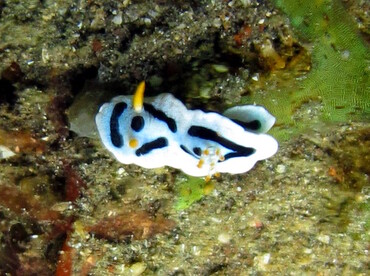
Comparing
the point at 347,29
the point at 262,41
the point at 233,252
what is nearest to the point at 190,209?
the point at 233,252

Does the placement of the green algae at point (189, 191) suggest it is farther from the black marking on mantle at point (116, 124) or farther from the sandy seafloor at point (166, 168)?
the black marking on mantle at point (116, 124)

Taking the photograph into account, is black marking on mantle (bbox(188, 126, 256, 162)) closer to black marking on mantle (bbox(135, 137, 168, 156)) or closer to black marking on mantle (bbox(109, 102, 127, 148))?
black marking on mantle (bbox(135, 137, 168, 156))

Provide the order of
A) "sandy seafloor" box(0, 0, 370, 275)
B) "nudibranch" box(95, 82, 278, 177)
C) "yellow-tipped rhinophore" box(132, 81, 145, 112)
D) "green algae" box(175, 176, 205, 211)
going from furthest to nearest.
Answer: "green algae" box(175, 176, 205, 211) < "sandy seafloor" box(0, 0, 370, 275) < "nudibranch" box(95, 82, 278, 177) < "yellow-tipped rhinophore" box(132, 81, 145, 112)

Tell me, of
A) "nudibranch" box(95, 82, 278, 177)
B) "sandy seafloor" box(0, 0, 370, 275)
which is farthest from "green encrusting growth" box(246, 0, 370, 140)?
"nudibranch" box(95, 82, 278, 177)

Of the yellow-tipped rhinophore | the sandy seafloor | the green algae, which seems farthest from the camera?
the green algae

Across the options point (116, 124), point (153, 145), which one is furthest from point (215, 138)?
point (116, 124)

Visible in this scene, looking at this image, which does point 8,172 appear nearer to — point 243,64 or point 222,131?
point 222,131
